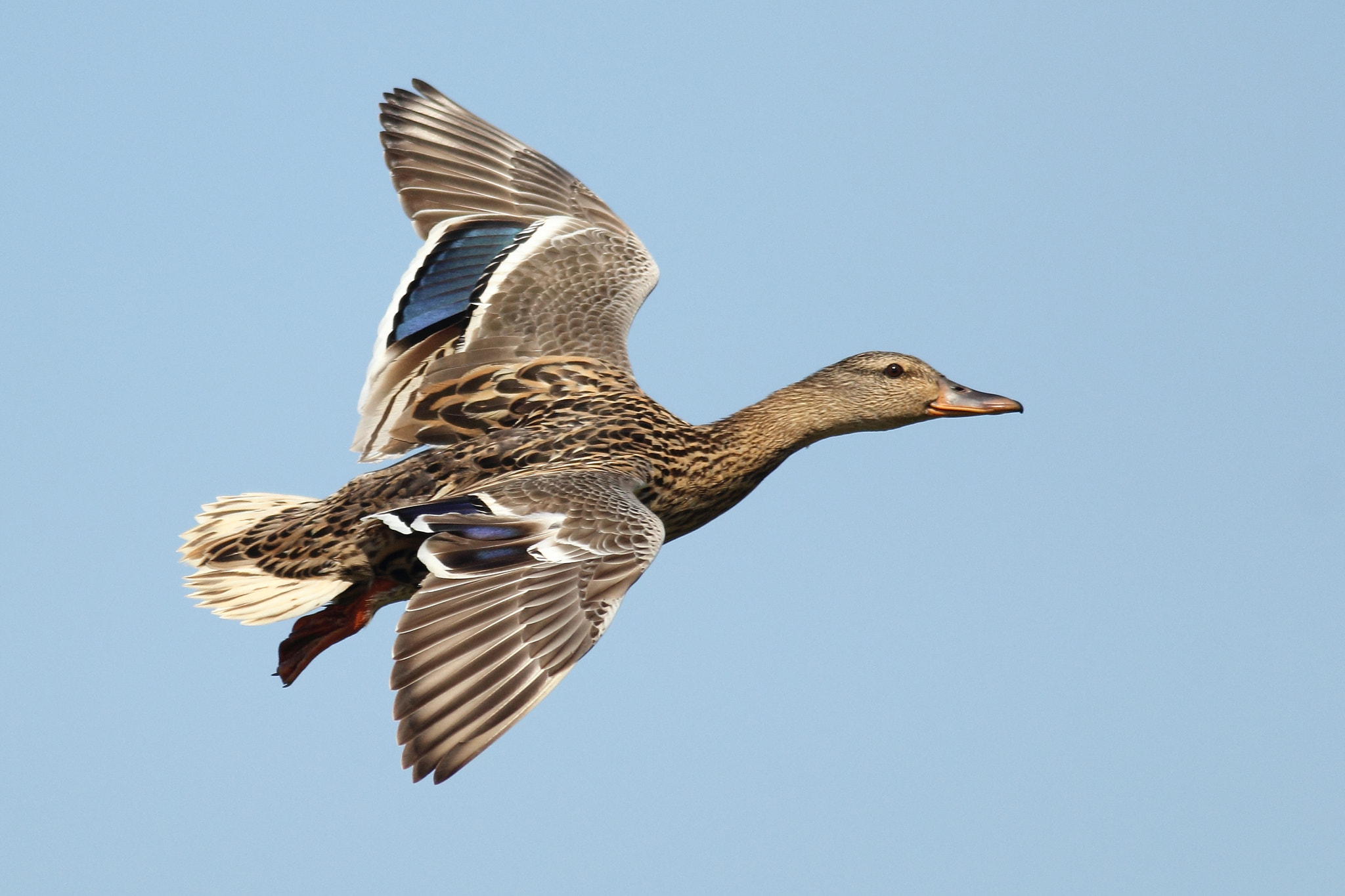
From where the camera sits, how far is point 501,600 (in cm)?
779

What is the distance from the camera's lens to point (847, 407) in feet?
36.9

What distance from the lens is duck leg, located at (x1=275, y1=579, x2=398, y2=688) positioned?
945cm

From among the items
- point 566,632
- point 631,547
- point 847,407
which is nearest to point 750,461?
point 847,407

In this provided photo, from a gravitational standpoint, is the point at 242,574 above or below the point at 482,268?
below

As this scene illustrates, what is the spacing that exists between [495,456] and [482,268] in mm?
2148

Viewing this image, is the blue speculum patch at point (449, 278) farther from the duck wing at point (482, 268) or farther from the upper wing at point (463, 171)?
the upper wing at point (463, 171)

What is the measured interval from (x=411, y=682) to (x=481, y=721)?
34cm

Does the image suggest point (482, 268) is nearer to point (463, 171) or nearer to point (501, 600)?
point (463, 171)

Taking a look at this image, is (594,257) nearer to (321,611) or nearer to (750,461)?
(750,461)

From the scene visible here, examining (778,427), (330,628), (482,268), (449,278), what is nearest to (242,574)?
(330,628)

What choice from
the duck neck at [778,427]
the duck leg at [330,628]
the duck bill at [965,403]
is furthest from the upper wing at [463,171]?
the duck leg at [330,628]

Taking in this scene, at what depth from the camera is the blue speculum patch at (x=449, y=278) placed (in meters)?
10.8

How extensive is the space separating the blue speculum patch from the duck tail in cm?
137

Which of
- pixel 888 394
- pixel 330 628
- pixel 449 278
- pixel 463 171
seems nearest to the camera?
pixel 330 628
